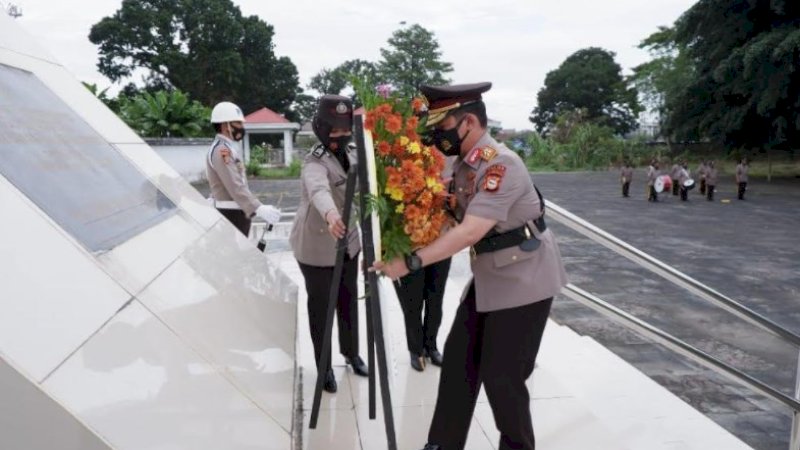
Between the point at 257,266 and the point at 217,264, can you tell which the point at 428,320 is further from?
the point at 217,264

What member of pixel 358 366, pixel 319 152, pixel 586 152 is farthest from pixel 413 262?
pixel 586 152

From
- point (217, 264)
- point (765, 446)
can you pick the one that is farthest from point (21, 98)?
point (765, 446)

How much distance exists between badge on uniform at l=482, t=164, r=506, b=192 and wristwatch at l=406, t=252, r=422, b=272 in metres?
0.33

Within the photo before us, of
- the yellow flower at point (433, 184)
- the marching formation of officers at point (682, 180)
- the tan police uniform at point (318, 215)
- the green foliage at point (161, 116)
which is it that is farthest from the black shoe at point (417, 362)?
the green foliage at point (161, 116)

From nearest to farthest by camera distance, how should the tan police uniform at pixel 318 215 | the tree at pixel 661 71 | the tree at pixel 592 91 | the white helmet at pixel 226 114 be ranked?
the tan police uniform at pixel 318 215 < the white helmet at pixel 226 114 < the tree at pixel 661 71 < the tree at pixel 592 91

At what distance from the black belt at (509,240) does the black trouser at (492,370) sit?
9.0 inches

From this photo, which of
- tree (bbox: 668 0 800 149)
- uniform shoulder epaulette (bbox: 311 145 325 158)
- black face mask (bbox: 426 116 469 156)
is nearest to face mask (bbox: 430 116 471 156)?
black face mask (bbox: 426 116 469 156)

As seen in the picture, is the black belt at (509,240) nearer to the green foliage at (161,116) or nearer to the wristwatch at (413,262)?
the wristwatch at (413,262)

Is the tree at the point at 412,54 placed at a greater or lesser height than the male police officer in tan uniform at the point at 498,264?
greater

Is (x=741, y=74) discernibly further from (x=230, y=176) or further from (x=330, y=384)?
(x=330, y=384)

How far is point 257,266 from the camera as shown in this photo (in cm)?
323

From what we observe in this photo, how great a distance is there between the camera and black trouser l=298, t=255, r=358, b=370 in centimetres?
324

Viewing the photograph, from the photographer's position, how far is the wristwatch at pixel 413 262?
2.15 m

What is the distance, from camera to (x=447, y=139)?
90.7 inches
